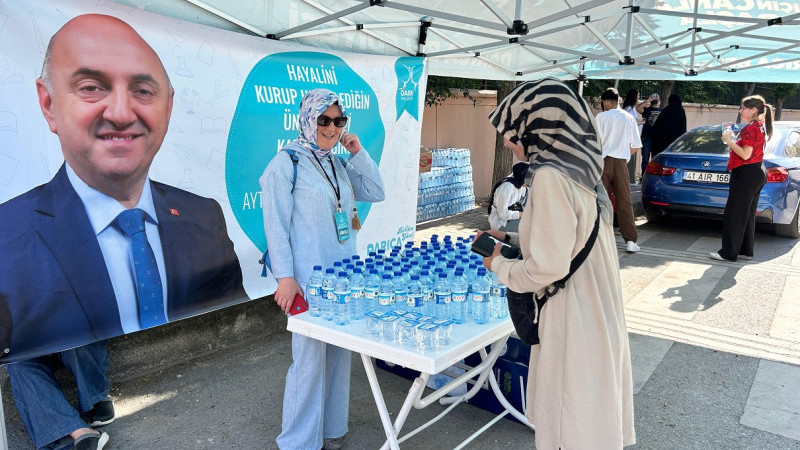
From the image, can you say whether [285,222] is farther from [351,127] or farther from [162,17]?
[351,127]

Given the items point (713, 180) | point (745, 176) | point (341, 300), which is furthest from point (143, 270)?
point (713, 180)

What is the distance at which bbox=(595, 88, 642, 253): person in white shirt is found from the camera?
706 cm

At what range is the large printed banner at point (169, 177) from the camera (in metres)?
3.04

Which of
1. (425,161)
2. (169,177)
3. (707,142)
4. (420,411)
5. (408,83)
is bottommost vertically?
(420,411)

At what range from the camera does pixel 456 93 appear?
11.0 metres

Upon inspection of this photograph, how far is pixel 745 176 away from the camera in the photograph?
632 cm

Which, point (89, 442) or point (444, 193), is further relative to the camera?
point (444, 193)

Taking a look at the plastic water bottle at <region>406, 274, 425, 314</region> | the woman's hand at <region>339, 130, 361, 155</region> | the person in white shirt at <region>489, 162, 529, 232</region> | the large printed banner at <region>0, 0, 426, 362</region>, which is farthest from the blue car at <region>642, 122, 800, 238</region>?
the plastic water bottle at <region>406, 274, 425, 314</region>

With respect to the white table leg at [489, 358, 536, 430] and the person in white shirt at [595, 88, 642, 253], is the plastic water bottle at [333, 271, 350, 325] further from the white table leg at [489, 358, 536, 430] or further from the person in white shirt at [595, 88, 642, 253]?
the person in white shirt at [595, 88, 642, 253]

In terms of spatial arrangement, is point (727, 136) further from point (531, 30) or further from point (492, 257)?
point (492, 257)

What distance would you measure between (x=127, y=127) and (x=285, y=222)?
140 centimetres

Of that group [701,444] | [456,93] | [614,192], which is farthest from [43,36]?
[456,93]

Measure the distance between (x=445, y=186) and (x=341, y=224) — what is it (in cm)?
631

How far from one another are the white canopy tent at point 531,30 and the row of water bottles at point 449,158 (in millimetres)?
2083
